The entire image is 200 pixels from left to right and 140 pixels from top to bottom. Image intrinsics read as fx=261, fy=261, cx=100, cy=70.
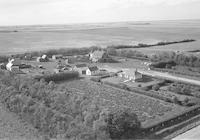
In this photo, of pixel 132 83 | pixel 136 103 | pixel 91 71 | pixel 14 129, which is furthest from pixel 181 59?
pixel 14 129

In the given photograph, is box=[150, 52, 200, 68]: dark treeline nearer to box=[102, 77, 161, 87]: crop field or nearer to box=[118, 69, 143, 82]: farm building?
box=[118, 69, 143, 82]: farm building

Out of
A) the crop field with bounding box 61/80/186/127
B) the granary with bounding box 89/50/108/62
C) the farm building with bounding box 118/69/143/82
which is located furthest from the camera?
the granary with bounding box 89/50/108/62

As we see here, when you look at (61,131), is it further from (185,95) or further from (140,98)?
(185,95)

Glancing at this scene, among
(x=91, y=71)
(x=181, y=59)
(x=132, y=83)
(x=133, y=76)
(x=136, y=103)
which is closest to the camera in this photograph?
(x=136, y=103)

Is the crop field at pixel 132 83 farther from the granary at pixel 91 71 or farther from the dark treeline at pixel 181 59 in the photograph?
the dark treeline at pixel 181 59

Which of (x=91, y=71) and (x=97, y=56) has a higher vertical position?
(x=97, y=56)

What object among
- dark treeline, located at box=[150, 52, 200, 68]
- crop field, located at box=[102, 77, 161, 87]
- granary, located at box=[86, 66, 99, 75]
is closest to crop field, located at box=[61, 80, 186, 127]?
crop field, located at box=[102, 77, 161, 87]

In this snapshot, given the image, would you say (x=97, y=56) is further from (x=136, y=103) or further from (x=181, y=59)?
(x=136, y=103)
